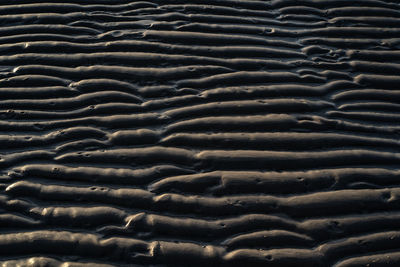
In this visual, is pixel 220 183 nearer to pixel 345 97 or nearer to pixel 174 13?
pixel 345 97

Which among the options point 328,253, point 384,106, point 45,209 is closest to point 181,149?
point 45,209

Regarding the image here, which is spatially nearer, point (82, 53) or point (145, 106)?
point (145, 106)

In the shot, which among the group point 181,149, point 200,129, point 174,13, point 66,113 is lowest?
point 181,149

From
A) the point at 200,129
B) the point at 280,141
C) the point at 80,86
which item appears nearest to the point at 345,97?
the point at 280,141

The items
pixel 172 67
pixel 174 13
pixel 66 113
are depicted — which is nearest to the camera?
pixel 66 113

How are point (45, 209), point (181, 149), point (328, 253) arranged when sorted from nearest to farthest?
1. point (328, 253)
2. point (45, 209)
3. point (181, 149)

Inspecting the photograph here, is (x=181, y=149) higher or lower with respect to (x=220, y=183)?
higher

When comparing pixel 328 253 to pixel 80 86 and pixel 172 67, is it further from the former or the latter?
pixel 80 86
